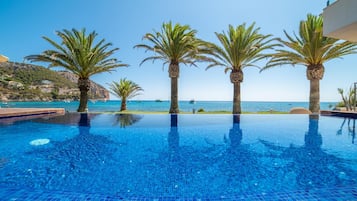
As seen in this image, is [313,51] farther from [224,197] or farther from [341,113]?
[224,197]

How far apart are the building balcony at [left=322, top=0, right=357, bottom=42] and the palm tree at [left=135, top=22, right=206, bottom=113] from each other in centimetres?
757

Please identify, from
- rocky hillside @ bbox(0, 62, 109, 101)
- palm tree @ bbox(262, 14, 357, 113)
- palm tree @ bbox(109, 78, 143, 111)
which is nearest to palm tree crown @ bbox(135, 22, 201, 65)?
palm tree @ bbox(262, 14, 357, 113)

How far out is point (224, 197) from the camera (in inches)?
119

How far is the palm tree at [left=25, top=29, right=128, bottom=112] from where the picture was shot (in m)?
14.4

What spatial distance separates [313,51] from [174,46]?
9387 mm

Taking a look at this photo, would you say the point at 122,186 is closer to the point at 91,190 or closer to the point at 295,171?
the point at 91,190

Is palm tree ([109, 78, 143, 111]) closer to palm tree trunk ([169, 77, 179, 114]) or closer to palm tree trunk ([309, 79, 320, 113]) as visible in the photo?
palm tree trunk ([169, 77, 179, 114])

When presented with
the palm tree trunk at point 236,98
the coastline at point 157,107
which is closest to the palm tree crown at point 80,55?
the coastline at point 157,107

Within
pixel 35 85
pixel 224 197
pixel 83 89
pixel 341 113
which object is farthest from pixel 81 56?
pixel 35 85

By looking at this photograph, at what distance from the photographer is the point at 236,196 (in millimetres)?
3033

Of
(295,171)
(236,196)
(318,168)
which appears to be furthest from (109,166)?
(318,168)

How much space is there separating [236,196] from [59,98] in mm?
57586

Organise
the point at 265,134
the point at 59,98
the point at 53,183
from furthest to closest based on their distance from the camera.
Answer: the point at 59,98 < the point at 265,134 < the point at 53,183

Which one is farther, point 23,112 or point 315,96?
point 315,96
